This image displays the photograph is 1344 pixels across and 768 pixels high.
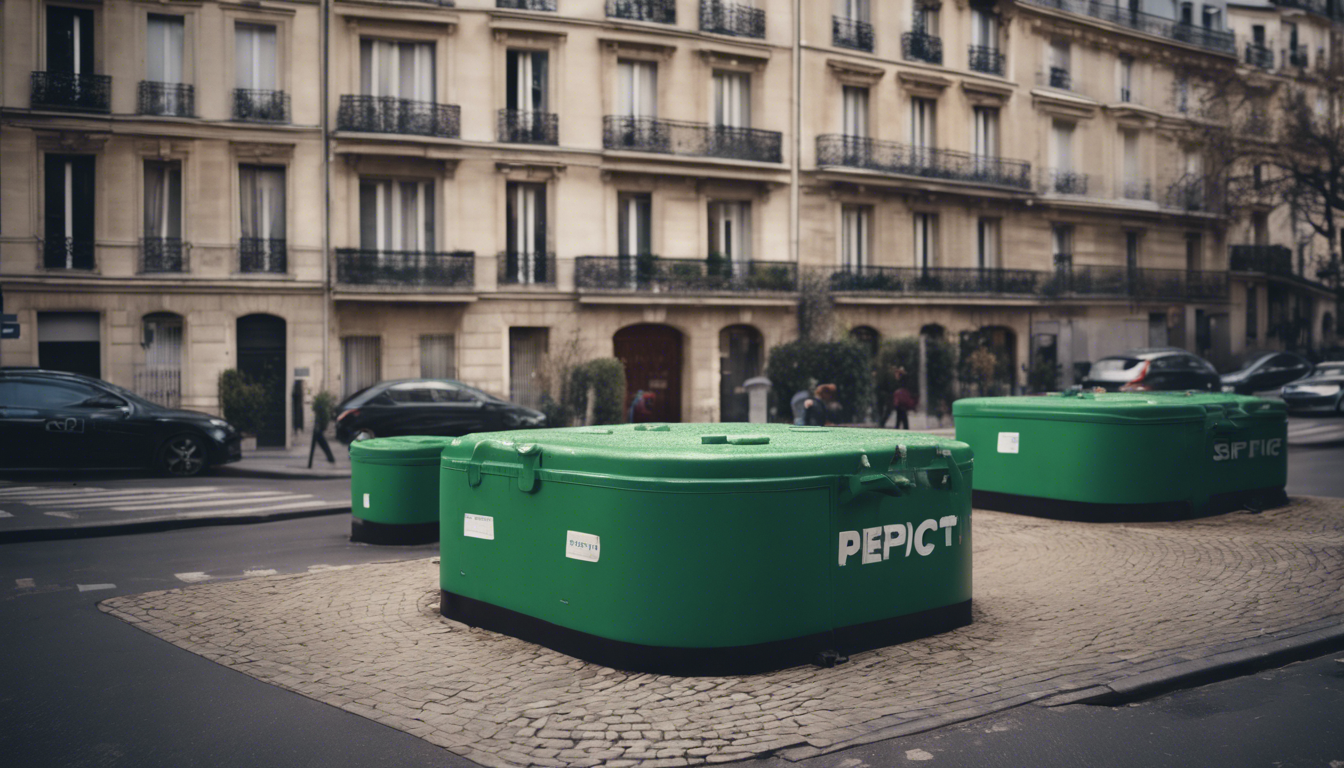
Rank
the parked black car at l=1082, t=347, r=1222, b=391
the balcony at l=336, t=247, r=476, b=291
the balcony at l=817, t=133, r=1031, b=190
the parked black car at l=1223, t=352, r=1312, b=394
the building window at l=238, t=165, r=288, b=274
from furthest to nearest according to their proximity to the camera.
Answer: the balcony at l=817, t=133, r=1031, b=190 → the parked black car at l=1223, t=352, r=1312, b=394 → the parked black car at l=1082, t=347, r=1222, b=391 → the balcony at l=336, t=247, r=476, b=291 → the building window at l=238, t=165, r=288, b=274

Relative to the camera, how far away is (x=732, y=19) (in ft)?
107

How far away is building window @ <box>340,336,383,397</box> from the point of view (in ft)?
93.6

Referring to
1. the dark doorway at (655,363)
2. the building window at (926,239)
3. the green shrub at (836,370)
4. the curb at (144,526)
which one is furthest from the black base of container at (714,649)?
the building window at (926,239)

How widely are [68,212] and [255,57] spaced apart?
585 centimetres

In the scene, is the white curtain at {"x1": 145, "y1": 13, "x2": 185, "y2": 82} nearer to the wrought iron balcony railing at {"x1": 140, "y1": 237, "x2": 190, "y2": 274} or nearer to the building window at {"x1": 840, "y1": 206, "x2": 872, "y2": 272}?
the wrought iron balcony railing at {"x1": 140, "y1": 237, "x2": 190, "y2": 274}

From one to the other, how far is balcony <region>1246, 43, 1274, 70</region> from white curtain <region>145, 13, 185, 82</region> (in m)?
42.7

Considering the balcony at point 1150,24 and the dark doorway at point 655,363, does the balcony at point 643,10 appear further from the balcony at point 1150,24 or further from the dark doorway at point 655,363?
the balcony at point 1150,24

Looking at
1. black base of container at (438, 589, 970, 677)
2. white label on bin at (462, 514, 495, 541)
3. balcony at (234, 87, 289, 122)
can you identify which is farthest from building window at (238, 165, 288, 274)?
black base of container at (438, 589, 970, 677)

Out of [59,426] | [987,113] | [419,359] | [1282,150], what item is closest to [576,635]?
[59,426]

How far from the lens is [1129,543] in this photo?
10.4 meters

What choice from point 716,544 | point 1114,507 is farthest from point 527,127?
point 716,544

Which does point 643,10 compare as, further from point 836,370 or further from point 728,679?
point 728,679

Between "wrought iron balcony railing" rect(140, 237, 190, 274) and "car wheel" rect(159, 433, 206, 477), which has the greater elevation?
"wrought iron balcony railing" rect(140, 237, 190, 274)

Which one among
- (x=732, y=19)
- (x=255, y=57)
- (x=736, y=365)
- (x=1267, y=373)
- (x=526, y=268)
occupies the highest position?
(x=732, y=19)
